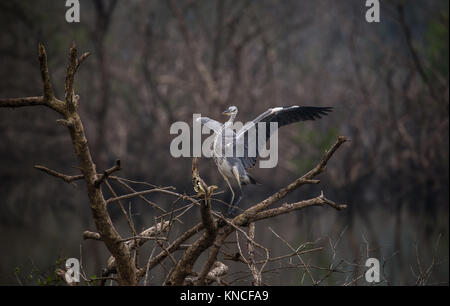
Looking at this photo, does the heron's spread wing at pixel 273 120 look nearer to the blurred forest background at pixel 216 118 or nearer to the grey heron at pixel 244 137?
the grey heron at pixel 244 137

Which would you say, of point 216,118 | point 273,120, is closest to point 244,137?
point 273,120

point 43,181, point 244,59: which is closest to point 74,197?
point 43,181

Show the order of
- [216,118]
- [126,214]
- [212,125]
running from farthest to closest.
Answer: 1. [216,118]
2. [212,125]
3. [126,214]

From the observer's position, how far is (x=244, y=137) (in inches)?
194

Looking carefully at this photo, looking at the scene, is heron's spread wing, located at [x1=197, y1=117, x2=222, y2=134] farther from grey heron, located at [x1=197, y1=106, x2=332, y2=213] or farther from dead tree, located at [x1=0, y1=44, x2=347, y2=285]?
dead tree, located at [x1=0, y1=44, x2=347, y2=285]

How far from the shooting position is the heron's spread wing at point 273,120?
469cm

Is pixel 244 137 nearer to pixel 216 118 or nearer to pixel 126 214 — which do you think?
pixel 126 214

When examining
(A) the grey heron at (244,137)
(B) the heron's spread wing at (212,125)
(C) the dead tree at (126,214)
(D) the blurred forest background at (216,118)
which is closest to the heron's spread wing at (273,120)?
(A) the grey heron at (244,137)

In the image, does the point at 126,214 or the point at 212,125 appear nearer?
the point at 126,214

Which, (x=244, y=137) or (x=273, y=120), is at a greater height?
(x=273, y=120)

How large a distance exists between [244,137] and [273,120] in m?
0.31

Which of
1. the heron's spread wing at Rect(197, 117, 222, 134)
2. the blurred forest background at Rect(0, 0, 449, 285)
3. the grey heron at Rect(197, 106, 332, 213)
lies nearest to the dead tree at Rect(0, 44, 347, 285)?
the grey heron at Rect(197, 106, 332, 213)

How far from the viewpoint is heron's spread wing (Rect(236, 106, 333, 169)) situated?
4.69 meters
